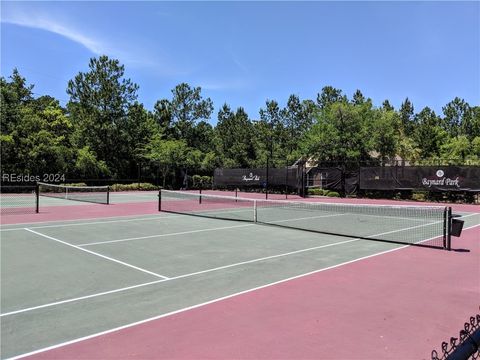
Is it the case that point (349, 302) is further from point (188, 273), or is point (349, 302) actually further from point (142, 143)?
point (142, 143)

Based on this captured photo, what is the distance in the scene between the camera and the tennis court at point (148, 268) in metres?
4.74

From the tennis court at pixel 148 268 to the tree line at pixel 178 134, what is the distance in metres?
23.9

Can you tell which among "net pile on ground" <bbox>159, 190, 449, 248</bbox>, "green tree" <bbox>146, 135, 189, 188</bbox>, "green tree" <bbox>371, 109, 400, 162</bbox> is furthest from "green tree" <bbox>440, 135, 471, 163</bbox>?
"net pile on ground" <bbox>159, 190, 449, 248</bbox>

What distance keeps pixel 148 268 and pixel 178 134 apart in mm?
45831

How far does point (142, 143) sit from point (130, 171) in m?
3.43

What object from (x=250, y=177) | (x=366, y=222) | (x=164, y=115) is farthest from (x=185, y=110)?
(x=366, y=222)

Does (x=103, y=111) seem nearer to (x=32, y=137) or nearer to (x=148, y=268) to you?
(x=32, y=137)

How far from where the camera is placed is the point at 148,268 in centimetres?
762

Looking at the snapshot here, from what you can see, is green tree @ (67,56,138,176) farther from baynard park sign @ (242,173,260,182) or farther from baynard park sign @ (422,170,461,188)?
baynard park sign @ (422,170,461,188)

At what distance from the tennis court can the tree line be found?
2386 cm

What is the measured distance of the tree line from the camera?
36.4 m

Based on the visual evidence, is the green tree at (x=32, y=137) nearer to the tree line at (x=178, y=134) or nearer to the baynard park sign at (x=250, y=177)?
the tree line at (x=178, y=134)

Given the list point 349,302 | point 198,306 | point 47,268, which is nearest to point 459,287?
point 349,302

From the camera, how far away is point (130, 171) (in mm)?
45625
